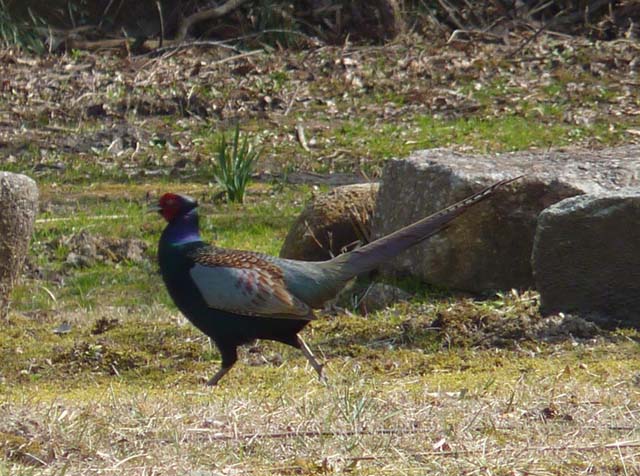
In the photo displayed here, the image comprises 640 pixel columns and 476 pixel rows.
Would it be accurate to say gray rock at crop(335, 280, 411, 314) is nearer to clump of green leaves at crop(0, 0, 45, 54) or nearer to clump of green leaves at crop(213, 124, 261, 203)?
clump of green leaves at crop(213, 124, 261, 203)

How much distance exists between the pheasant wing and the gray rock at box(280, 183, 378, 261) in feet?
10.4

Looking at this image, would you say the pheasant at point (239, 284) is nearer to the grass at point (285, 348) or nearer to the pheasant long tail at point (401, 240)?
the pheasant long tail at point (401, 240)

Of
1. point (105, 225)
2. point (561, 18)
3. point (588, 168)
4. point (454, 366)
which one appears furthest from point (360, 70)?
point (454, 366)

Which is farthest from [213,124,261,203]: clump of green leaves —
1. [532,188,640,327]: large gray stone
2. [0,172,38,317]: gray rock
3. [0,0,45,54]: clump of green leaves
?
[0,0,45,54]: clump of green leaves

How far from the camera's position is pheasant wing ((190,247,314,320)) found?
7312mm

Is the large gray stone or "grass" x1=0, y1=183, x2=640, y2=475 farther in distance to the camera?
the large gray stone

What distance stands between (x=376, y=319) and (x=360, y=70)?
10207mm

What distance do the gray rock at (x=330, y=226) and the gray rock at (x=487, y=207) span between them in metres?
0.69

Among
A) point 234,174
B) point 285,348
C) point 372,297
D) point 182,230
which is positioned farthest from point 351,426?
point 234,174

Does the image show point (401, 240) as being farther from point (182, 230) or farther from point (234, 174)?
point (234, 174)

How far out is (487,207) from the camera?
9.70 m

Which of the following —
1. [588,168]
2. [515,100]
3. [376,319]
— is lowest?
[515,100]

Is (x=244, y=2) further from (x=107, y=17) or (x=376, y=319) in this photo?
(x=376, y=319)

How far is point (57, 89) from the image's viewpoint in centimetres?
1780
